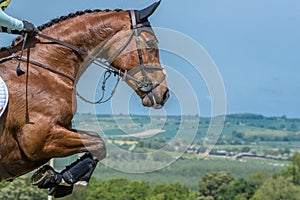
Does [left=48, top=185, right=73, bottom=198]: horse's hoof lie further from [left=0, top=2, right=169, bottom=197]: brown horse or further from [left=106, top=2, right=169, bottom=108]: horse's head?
[left=106, top=2, right=169, bottom=108]: horse's head

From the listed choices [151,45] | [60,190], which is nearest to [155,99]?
[151,45]

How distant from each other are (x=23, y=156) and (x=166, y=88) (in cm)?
179

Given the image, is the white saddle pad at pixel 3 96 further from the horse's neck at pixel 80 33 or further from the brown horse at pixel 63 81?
the horse's neck at pixel 80 33

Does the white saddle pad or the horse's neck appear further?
the horse's neck

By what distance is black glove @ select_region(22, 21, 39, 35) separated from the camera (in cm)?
852

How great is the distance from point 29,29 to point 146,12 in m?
1.39

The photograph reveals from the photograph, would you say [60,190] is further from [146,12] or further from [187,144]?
[146,12]

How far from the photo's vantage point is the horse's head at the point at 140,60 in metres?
8.92

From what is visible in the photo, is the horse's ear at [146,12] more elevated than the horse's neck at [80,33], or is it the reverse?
the horse's ear at [146,12]

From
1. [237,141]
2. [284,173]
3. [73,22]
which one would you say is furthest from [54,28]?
[237,141]

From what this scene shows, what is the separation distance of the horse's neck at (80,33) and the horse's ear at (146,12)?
0.16 metres

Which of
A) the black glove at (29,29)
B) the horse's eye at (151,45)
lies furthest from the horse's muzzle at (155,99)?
the black glove at (29,29)

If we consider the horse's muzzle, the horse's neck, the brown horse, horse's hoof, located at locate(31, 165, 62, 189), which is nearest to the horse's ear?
the brown horse

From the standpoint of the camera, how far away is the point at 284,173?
298 feet
